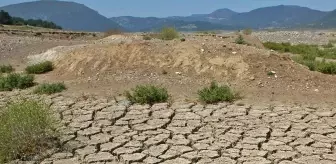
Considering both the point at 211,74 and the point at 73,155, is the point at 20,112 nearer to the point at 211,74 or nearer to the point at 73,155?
the point at 73,155

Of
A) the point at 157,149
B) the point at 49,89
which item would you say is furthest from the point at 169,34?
the point at 157,149

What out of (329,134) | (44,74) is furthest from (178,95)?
(44,74)

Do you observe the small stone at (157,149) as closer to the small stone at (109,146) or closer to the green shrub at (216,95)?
the small stone at (109,146)

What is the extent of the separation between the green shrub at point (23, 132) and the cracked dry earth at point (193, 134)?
0.29 metres

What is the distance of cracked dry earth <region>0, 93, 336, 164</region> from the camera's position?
218 inches

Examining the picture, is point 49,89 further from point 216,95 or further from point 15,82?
point 216,95

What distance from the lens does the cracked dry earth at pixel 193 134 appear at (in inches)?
218

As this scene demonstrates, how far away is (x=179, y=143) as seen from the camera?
237 inches

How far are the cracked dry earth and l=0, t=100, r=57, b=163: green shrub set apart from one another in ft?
0.94

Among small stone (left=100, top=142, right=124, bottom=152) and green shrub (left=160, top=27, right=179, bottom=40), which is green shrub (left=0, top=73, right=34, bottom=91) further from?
green shrub (left=160, top=27, right=179, bottom=40)

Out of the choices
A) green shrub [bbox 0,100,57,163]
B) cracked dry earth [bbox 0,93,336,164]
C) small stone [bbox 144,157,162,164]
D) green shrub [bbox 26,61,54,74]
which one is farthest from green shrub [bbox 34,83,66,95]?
small stone [bbox 144,157,162,164]

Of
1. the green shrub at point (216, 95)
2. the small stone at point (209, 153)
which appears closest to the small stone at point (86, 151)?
the small stone at point (209, 153)

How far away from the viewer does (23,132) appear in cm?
563

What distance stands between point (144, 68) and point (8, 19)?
5838 centimetres
